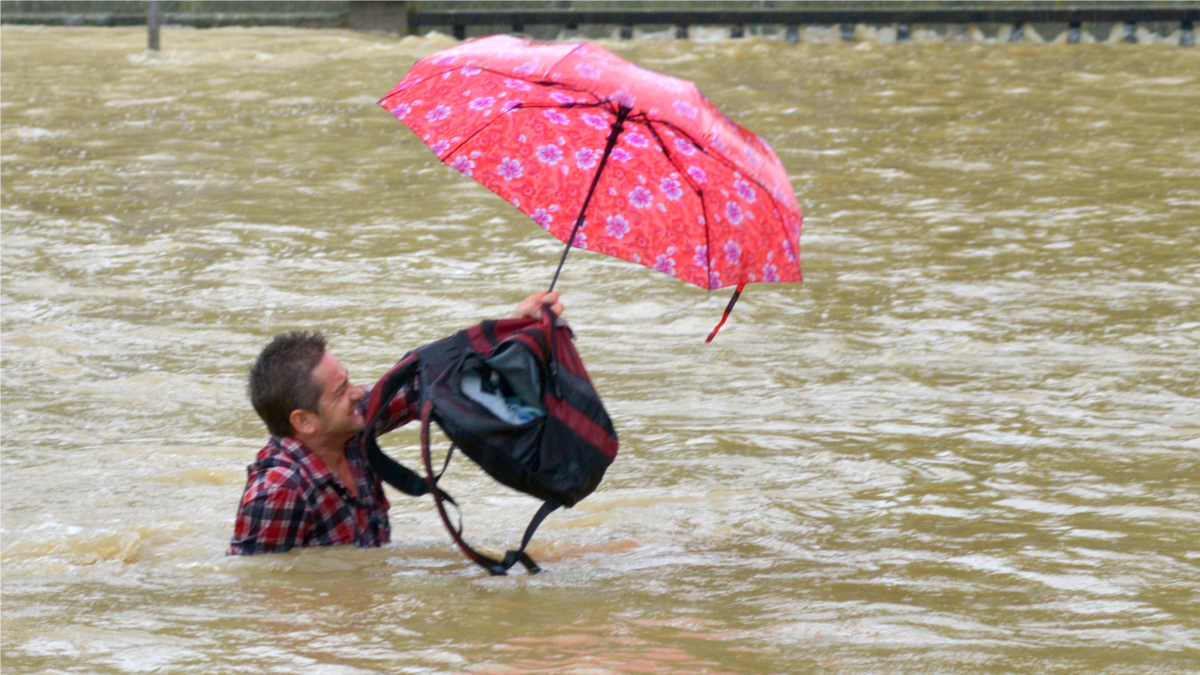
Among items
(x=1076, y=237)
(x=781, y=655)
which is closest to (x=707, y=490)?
(x=781, y=655)

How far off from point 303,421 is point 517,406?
0.62m

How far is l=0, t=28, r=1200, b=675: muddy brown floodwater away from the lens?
129 inches

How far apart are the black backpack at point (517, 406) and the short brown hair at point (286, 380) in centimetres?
20

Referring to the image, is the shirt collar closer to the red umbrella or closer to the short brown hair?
the short brown hair

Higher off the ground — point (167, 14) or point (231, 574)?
point (167, 14)

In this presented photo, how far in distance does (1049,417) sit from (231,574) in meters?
3.25

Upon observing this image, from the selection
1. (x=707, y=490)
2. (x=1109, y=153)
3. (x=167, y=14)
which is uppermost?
(x=167, y=14)

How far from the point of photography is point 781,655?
3.08 metres

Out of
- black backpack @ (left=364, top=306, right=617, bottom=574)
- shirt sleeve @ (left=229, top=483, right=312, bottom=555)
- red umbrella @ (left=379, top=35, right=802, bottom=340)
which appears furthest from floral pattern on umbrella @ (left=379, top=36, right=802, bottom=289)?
shirt sleeve @ (left=229, top=483, right=312, bottom=555)

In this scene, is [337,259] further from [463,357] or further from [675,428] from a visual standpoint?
[463,357]

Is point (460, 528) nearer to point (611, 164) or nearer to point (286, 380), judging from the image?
point (286, 380)

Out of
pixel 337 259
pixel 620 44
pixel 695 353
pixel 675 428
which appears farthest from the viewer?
pixel 620 44

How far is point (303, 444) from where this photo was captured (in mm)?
3617

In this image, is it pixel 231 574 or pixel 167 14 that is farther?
pixel 167 14
